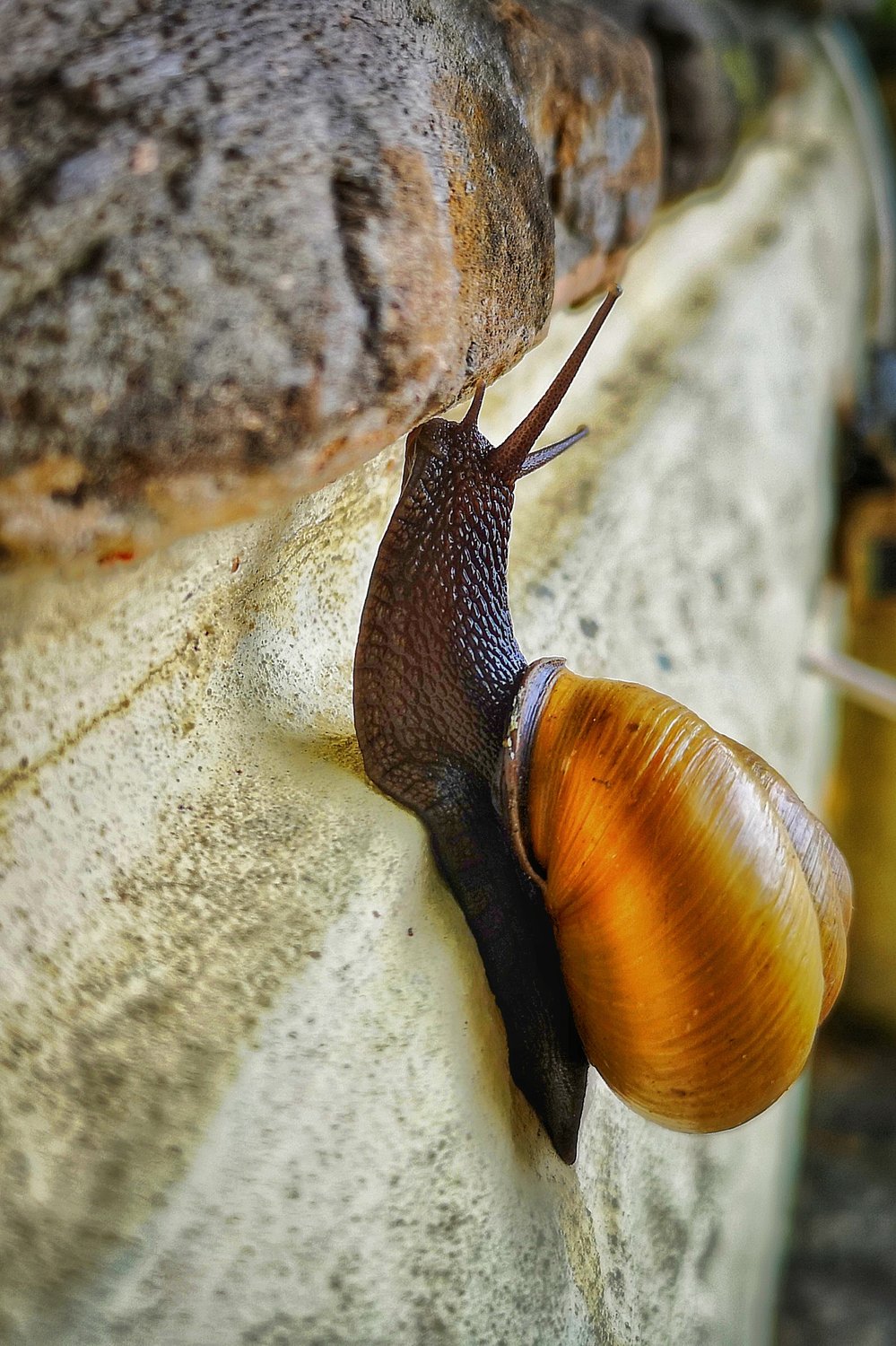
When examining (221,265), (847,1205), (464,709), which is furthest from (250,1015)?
(847,1205)

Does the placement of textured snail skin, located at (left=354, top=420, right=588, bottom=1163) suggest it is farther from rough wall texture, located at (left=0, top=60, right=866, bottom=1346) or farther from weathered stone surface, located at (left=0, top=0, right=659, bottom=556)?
weathered stone surface, located at (left=0, top=0, right=659, bottom=556)

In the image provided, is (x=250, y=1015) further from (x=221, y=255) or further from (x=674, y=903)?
(x=221, y=255)

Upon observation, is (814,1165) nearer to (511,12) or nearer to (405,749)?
(405,749)

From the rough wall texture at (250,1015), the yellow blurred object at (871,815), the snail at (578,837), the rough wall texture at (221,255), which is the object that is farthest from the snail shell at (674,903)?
the yellow blurred object at (871,815)

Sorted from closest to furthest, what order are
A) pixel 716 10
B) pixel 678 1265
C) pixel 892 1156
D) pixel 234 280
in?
pixel 234 280 → pixel 678 1265 → pixel 716 10 → pixel 892 1156

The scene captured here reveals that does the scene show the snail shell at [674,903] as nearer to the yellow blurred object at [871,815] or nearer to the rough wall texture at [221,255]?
the rough wall texture at [221,255]

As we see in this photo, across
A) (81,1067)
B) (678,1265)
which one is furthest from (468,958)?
(678,1265)
